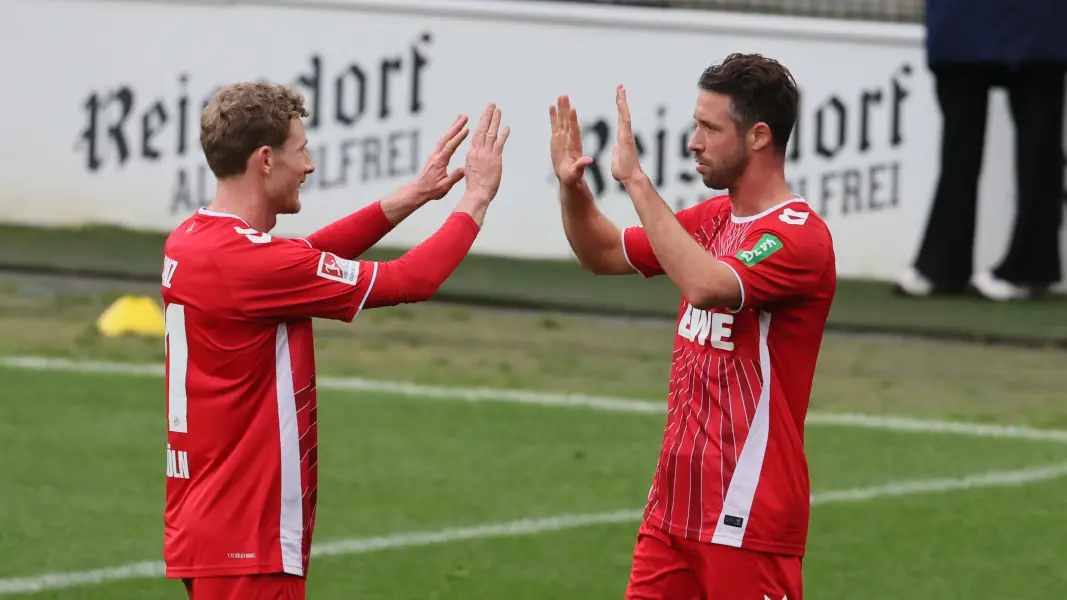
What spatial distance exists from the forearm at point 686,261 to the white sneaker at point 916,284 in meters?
9.82

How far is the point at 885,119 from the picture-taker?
14.9m

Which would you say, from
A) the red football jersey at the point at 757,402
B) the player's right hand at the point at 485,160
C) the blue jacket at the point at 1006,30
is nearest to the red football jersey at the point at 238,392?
the player's right hand at the point at 485,160

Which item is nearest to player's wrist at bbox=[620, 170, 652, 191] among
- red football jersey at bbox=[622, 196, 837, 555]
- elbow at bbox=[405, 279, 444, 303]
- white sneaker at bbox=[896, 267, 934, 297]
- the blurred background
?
red football jersey at bbox=[622, 196, 837, 555]

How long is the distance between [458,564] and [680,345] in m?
2.66

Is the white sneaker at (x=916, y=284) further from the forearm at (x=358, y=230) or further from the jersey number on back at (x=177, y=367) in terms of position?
the jersey number on back at (x=177, y=367)

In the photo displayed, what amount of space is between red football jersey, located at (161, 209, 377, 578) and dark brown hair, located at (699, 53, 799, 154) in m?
1.07

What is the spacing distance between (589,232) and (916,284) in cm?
921

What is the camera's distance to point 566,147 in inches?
200

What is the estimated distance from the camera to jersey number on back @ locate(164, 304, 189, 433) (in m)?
4.57

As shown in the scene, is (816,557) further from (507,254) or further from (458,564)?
(507,254)

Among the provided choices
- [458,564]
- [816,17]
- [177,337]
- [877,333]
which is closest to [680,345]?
[177,337]

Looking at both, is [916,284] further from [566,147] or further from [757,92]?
[757,92]

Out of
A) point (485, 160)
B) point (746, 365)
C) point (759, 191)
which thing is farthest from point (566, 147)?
point (746, 365)

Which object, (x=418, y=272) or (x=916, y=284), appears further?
(x=916, y=284)
